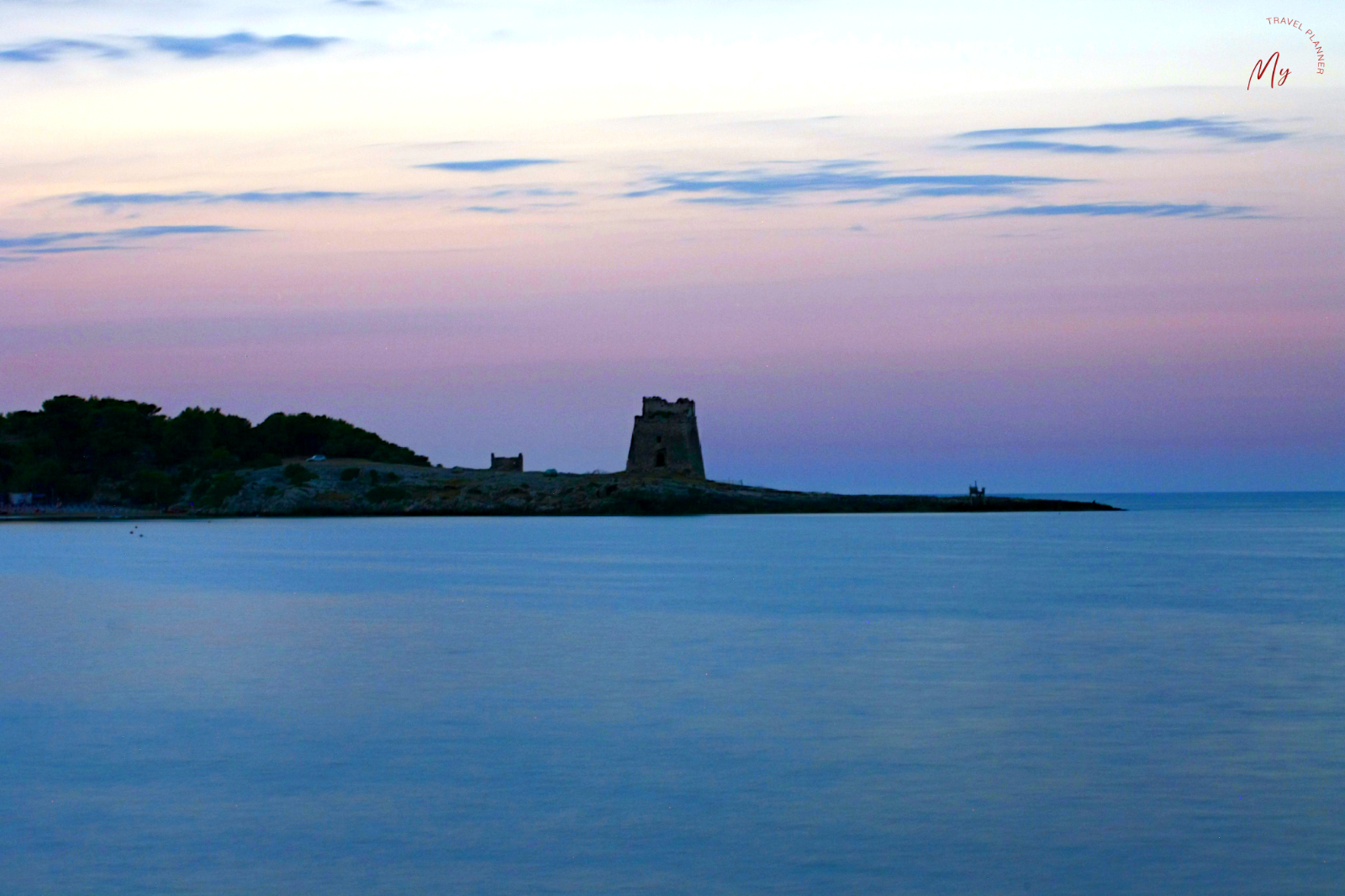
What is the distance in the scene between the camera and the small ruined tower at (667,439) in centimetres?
9262

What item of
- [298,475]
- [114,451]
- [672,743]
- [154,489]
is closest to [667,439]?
[298,475]

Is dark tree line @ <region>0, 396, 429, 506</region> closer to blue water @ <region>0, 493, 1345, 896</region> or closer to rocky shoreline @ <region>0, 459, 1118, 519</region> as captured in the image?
rocky shoreline @ <region>0, 459, 1118, 519</region>

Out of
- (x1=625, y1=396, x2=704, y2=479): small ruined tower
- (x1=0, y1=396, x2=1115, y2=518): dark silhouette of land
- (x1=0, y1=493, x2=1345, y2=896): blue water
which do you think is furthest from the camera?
(x1=0, y1=396, x2=1115, y2=518): dark silhouette of land

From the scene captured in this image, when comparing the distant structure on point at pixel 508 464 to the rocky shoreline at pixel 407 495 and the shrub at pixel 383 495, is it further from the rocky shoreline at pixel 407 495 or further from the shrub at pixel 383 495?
the shrub at pixel 383 495

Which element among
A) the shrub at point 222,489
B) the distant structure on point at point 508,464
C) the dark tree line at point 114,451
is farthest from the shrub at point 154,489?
the distant structure on point at point 508,464

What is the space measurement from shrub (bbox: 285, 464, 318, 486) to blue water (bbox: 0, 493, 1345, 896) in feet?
224

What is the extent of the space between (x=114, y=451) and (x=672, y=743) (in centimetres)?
10041

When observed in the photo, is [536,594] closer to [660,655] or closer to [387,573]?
[387,573]

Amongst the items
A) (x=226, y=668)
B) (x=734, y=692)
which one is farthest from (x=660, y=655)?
(x=226, y=668)

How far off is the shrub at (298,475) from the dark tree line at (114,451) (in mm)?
5570

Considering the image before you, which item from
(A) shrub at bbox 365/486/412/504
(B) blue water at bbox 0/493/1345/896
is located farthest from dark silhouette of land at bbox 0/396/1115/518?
(B) blue water at bbox 0/493/1345/896

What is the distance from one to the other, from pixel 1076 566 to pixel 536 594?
2009cm

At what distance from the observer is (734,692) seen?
707 inches

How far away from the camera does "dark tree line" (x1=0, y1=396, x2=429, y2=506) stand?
347 feet
